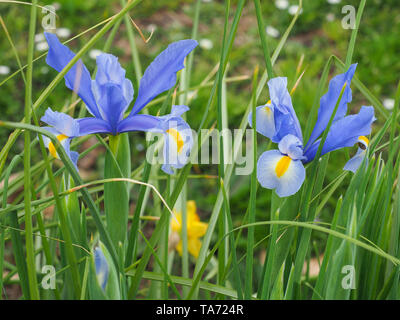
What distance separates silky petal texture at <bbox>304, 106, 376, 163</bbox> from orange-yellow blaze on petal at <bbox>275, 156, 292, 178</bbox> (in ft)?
0.20

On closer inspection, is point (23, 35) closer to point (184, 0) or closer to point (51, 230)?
point (184, 0)

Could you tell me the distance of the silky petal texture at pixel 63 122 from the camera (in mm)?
588

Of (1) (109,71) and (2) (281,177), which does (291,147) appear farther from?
(1) (109,71)

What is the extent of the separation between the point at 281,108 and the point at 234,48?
1.57m

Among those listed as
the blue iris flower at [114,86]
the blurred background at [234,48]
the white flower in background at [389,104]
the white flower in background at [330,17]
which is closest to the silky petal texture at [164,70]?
the blue iris flower at [114,86]

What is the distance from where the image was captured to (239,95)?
1855mm

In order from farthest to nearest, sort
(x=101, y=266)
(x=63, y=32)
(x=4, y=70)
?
(x=63, y=32) → (x=4, y=70) → (x=101, y=266)

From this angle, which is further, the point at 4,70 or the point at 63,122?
the point at 4,70

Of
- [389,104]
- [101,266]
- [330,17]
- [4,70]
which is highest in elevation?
[330,17]

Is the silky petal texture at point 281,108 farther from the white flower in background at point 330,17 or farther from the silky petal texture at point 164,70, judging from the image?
the white flower in background at point 330,17

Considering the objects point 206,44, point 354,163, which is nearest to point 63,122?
point 354,163

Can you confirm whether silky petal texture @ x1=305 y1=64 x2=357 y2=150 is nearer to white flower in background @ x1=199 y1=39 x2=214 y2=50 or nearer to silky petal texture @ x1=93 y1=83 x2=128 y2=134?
silky petal texture @ x1=93 y1=83 x2=128 y2=134

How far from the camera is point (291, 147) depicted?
62 centimetres
